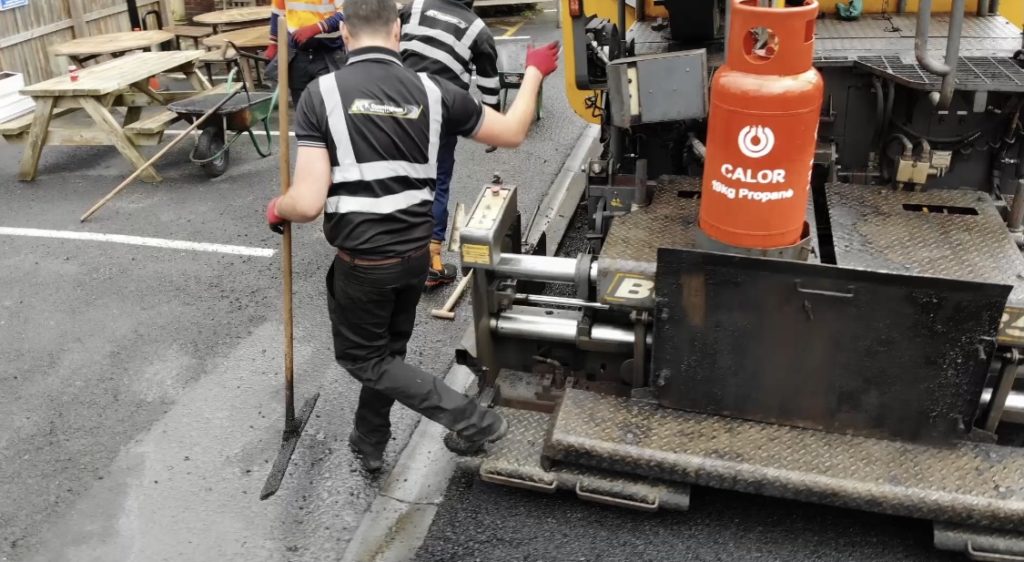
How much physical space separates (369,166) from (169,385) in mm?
2154

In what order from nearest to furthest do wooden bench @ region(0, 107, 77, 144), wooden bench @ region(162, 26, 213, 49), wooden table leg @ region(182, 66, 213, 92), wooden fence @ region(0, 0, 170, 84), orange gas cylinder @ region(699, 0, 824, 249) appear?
orange gas cylinder @ region(699, 0, 824, 249), wooden bench @ region(0, 107, 77, 144), wooden table leg @ region(182, 66, 213, 92), wooden fence @ region(0, 0, 170, 84), wooden bench @ region(162, 26, 213, 49)

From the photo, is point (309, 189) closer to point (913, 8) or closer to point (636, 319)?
point (636, 319)

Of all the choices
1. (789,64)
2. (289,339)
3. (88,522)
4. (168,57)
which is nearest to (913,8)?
(789,64)

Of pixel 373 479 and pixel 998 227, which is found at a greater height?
pixel 998 227

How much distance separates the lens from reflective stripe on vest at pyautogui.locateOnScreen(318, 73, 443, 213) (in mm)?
3244

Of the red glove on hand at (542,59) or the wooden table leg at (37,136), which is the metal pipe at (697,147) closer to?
the red glove on hand at (542,59)

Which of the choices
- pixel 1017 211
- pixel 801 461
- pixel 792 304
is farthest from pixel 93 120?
pixel 1017 211

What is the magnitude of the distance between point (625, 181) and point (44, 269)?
4201 mm

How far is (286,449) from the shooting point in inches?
159

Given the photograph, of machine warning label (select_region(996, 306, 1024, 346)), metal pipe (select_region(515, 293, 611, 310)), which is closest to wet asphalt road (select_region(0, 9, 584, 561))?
metal pipe (select_region(515, 293, 611, 310))

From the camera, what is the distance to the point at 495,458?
3.58 meters

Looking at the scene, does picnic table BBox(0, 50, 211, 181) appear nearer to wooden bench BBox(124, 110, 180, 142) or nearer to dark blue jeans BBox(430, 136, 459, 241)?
wooden bench BBox(124, 110, 180, 142)

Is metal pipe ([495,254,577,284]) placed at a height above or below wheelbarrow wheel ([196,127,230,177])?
above

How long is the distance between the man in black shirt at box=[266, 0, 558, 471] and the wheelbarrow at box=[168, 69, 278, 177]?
4.47 m
